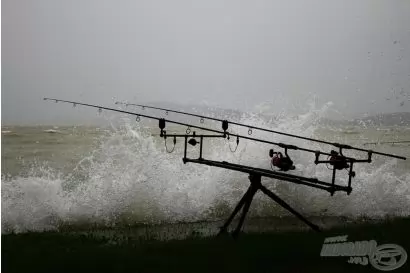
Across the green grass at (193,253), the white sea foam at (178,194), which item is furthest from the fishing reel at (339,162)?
the white sea foam at (178,194)

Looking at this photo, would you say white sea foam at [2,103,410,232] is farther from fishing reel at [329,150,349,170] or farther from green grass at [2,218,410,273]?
fishing reel at [329,150,349,170]

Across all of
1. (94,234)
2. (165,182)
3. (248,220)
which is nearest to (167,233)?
(94,234)

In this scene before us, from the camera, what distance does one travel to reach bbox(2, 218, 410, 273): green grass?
15.1ft

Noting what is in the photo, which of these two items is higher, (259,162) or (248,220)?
(259,162)

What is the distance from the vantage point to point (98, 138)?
833 inches

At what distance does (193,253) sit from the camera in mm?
4934

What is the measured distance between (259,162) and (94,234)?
4312 millimetres

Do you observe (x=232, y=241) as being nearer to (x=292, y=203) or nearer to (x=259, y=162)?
(x=292, y=203)

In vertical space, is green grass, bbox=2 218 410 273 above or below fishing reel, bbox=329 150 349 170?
below

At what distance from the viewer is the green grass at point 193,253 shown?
15.1 ft

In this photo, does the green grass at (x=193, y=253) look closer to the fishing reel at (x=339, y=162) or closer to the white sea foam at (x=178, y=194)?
the fishing reel at (x=339, y=162)

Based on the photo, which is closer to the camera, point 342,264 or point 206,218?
point 342,264

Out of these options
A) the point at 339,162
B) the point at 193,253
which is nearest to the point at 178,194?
the point at 193,253

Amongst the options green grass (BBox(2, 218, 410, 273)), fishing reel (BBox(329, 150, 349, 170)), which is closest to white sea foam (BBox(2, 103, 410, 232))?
green grass (BBox(2, 218, 410, 273))
